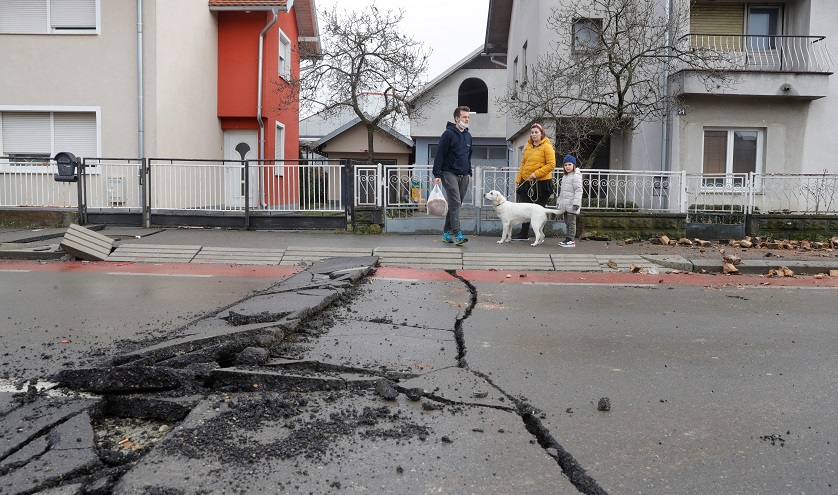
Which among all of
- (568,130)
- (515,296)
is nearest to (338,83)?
(568,130)

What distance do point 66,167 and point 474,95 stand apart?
24.2 metres

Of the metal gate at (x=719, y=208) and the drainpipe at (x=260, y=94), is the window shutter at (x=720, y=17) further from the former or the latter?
the drainpipe at (x=260, y=94)

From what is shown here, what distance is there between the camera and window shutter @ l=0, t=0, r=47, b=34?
52.1 feet

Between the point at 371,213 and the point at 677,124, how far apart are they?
29.2 feet

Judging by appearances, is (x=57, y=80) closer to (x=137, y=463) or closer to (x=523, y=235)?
(x=523, y=235)

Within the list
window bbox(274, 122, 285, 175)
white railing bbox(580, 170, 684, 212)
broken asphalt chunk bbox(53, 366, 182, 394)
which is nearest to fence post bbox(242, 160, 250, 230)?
white railing bbox(580, 170, 684, 212)

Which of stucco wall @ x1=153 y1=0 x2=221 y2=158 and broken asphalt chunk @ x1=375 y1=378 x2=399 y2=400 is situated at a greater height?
stucco wall @ x1=153 y1=0 x2=221 y2=158

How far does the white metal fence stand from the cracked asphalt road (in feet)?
23.2

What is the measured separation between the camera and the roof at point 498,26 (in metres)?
27.7

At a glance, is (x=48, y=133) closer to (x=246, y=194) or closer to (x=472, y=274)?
(x=246, y=194)

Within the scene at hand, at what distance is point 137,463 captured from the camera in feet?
9.70

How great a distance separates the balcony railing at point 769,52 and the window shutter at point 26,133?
1505 centimetres

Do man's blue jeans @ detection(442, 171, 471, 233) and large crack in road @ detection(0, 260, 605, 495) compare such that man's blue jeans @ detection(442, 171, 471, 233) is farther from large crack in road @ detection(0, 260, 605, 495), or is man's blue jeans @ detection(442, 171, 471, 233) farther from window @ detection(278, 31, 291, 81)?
window @ detection(278, 31, 291, 81)

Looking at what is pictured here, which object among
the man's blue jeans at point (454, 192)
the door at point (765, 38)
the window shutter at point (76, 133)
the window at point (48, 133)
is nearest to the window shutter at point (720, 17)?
the door at point (765, 38)
